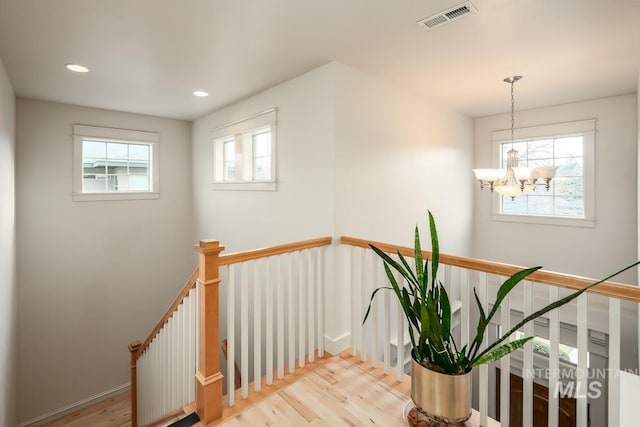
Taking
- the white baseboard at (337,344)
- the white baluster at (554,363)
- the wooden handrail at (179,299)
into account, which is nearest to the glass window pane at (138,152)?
the wooden handrail at (179,299)

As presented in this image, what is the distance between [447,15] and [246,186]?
2.68m

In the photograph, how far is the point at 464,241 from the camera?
475cm

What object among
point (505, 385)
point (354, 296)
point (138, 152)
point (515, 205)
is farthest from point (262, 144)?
point (515, 205)

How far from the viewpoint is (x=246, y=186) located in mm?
3850

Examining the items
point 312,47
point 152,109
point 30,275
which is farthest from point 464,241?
point 30,275

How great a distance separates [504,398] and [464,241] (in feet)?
10.8

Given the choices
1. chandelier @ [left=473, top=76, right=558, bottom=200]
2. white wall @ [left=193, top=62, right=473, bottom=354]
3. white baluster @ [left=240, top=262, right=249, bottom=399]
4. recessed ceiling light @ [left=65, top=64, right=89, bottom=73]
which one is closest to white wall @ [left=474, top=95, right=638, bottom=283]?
white wall @ [left=193, top=62, right=473, bottom=354]

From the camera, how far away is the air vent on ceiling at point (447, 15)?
1.93m

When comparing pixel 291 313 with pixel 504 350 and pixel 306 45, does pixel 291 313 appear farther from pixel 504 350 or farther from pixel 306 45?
pixel 306 45

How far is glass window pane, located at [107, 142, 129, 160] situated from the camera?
448 centimetres

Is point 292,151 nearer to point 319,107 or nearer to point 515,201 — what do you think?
point 319,107

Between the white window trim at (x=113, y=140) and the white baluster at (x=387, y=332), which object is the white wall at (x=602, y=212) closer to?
the white baluster at (x=387, y=332)

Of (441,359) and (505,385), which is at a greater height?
(441,359)

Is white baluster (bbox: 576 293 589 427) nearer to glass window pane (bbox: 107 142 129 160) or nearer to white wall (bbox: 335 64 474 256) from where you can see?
white wall (bbox: 335 64 474 256)
